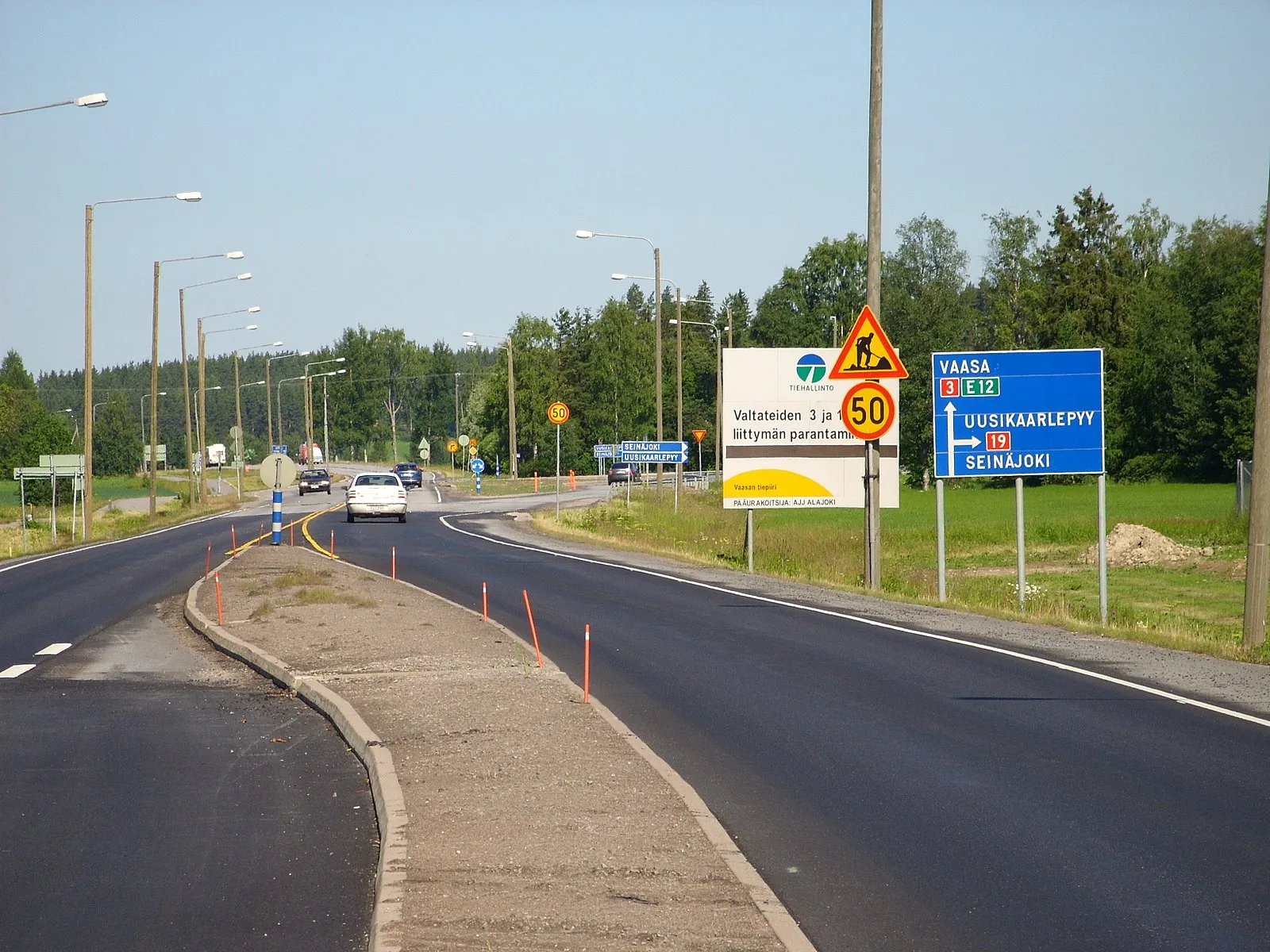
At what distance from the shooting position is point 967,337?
120 meters

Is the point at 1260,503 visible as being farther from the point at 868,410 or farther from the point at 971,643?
the point at 868,410

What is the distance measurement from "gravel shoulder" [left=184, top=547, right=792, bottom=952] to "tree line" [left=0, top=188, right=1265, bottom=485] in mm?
42341

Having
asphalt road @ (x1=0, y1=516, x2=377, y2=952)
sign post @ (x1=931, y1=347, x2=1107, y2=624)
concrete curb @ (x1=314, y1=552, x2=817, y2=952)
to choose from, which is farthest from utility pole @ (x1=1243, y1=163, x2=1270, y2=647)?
asphalt road @ (x1=0, y1=516, x2=377, y2=952)

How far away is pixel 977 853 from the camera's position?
7.70 metres

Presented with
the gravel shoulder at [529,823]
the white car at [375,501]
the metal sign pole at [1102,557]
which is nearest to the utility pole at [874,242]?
the metal sign pole at [1102,557]

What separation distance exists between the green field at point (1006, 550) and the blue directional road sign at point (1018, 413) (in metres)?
2.16

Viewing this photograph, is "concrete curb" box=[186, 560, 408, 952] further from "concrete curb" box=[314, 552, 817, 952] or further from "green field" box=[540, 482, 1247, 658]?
"green field" box=[540, 482, 1247, 658]

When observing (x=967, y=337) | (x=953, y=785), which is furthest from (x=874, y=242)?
(x=967, y=337)

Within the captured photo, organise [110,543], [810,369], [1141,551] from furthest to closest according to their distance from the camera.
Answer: [110,543]
[1141,551]
[810,369]

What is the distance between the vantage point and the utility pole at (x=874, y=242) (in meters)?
24.8

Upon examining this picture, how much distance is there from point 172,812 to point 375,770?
120 centimetres

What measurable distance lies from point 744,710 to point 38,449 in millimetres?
129947

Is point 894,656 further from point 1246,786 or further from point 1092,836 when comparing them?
point 1092,836

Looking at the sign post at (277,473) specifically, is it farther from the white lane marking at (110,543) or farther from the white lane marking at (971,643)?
the white lane marking at (971,643)
